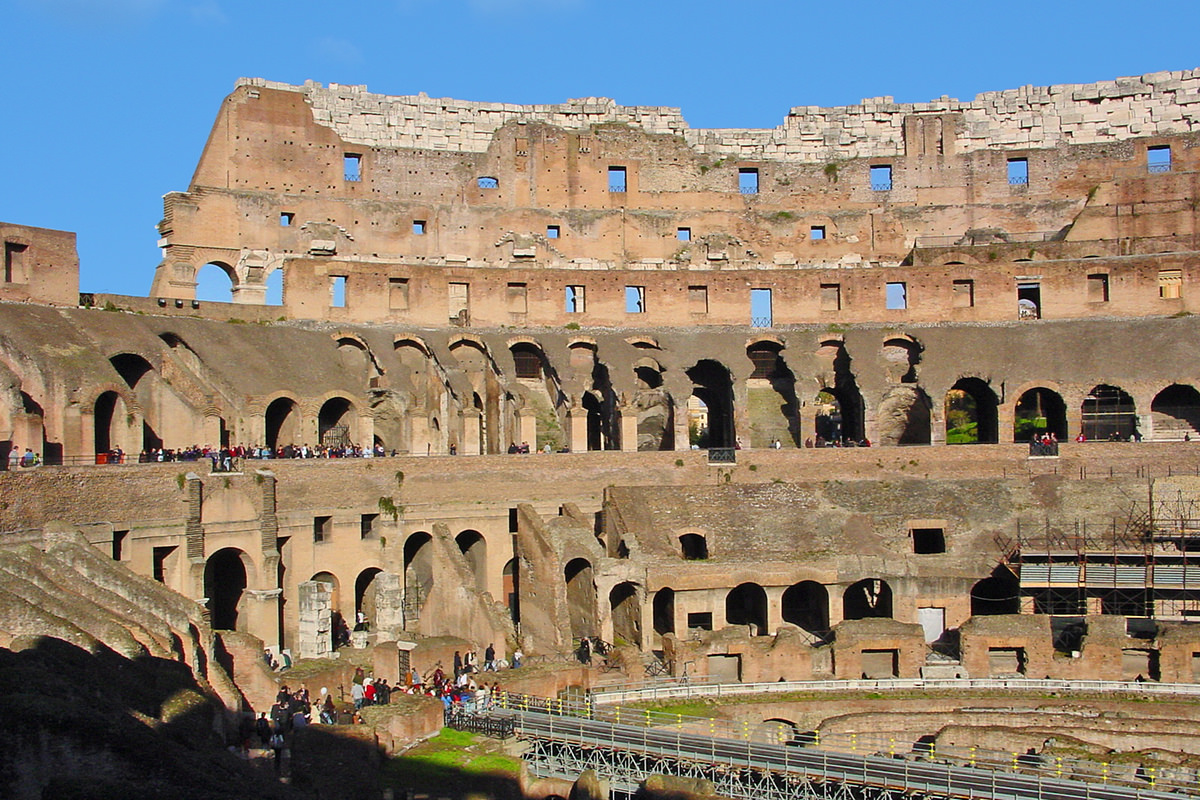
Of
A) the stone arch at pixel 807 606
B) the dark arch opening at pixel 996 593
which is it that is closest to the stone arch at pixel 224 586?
the stone arch at pixel 807 606

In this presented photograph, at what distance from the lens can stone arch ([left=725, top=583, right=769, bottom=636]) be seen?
31.6m

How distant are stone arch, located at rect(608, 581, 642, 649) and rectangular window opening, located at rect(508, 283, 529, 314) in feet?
44.6

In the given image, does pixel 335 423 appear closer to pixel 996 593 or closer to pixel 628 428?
pixel 628 428

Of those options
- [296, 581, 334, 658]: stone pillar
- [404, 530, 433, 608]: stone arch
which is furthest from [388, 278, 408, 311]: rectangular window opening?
[296, 581, 334, 658]: stone pillar

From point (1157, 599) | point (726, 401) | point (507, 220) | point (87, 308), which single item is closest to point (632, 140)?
point (507, 220)

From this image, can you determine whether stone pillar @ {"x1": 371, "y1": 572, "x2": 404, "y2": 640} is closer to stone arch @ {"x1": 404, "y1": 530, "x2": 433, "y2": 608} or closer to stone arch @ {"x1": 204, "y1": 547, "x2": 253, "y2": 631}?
stone arch @ {"x1": 404, "y1": 530, "x2": 433, "y2": 608}

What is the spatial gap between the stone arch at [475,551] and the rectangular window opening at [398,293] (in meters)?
9.80

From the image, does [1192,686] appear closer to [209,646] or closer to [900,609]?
[900,609]

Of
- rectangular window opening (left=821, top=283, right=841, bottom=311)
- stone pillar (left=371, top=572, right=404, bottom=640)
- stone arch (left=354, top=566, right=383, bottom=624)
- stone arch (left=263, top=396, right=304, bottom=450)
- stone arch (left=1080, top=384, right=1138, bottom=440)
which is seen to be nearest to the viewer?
stone pillar (left=371, top=572, right=404, bottom=640)

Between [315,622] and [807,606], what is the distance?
525 inches

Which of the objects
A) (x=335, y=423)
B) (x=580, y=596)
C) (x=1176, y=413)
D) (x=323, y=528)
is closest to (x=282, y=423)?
(x=335, y=423)

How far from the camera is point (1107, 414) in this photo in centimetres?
3747

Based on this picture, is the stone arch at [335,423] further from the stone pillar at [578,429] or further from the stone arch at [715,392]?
the stone arch at [715,392]

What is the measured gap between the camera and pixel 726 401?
39.9 meters
